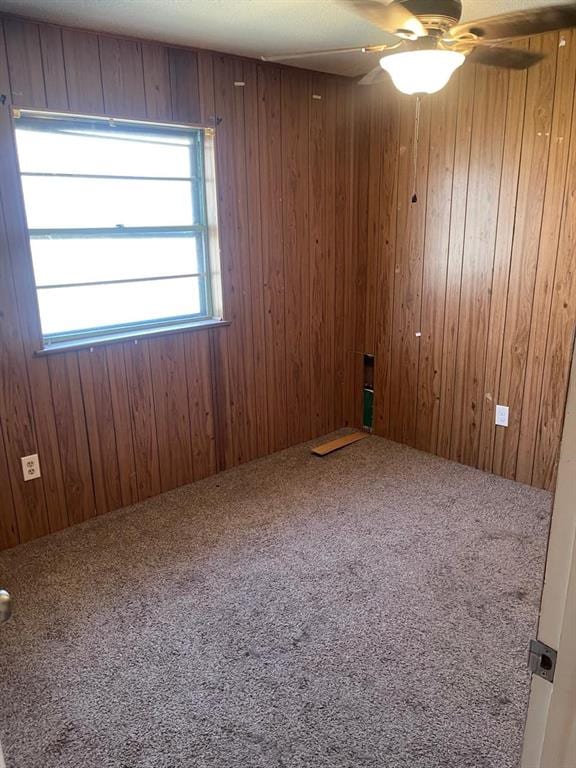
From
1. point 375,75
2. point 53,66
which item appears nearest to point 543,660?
point 375,75

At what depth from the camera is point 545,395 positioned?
10.3ft

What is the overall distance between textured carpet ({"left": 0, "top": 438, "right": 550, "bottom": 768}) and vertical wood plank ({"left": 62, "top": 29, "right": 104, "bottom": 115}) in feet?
6.65

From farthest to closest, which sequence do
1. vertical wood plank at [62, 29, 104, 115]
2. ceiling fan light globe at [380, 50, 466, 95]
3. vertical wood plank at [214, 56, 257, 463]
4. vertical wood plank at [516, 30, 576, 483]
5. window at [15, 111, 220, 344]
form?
vertical wood plank at [214, 56, 257, 463]
vertical wood plank at [516, 30, 576, 483]
window at [15, 111, 220, 344]
vertical wood plank at [62, 29, 104, 115]
ceiling fan light globe at [380, 50, 466, 95]

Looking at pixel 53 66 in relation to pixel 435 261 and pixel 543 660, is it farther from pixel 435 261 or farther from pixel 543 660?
pixel 543 660

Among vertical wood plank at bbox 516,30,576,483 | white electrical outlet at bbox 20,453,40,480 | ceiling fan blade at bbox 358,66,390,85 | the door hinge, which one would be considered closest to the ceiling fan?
ceiling fan blade at bbox 358,66,390,85

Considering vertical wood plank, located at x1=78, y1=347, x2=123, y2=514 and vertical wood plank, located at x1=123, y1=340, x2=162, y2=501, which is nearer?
vertical wood plank, located at x1=78, y1=347, x2=123, y2=514

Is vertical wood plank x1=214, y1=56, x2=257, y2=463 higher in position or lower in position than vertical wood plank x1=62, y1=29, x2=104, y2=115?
lower

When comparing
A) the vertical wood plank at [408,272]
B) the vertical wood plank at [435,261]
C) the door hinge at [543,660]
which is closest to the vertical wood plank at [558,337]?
the vertical wood plank at [435,261]

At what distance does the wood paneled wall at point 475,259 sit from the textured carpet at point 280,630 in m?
0.52

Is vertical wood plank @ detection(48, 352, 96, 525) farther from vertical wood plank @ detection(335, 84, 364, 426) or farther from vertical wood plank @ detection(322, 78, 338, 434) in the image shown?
vertical wood plank @ detection(335, 84, 364, 426)

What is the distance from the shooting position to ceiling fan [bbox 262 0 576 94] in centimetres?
184

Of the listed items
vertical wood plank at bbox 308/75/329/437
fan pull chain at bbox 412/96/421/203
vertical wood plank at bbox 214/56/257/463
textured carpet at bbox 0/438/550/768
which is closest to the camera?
textured carpet at bbox 0/438/550/768

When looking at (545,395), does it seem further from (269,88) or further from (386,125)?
(269,88)

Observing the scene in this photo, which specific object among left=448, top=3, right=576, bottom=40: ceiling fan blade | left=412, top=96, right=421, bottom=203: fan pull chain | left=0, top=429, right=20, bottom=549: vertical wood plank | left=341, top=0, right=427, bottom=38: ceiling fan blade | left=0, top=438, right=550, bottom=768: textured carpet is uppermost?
left=341, top=0, right=427, bottom=38: ceiling fan blade
